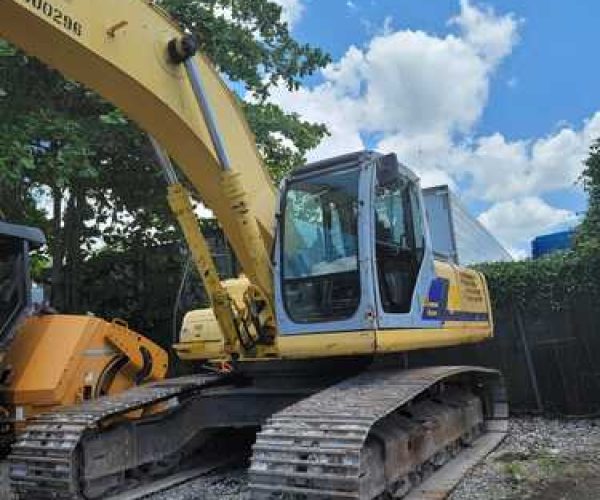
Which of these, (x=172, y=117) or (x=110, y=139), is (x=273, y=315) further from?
(x=110, y=139)

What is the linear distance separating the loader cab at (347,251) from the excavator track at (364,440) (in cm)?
49

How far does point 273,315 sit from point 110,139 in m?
4.63

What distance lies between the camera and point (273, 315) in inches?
231

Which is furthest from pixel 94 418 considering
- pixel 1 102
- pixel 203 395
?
pixel 1 102

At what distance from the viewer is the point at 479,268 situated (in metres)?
9.37

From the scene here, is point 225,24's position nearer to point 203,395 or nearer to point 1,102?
point 1,102

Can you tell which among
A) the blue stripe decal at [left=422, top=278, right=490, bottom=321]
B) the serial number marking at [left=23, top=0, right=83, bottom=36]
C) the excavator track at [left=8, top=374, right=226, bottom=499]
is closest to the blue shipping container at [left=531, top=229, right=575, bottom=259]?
the blue stripe decal at [left=422, top=278, right=490, bottom=321]

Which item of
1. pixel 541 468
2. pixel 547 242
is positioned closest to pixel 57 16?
pixel 541 468

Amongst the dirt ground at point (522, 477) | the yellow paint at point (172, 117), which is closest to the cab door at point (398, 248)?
the yellow paint at point (172, 117)

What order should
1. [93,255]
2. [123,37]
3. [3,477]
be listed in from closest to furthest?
[123,37], [3,477], [93,255]

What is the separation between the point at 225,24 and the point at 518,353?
5.84m

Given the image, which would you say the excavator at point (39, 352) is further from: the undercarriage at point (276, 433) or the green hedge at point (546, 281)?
the green hedge at point (546, 281)

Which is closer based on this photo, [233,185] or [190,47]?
[190,47]

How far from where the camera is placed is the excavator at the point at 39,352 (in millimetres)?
6090
